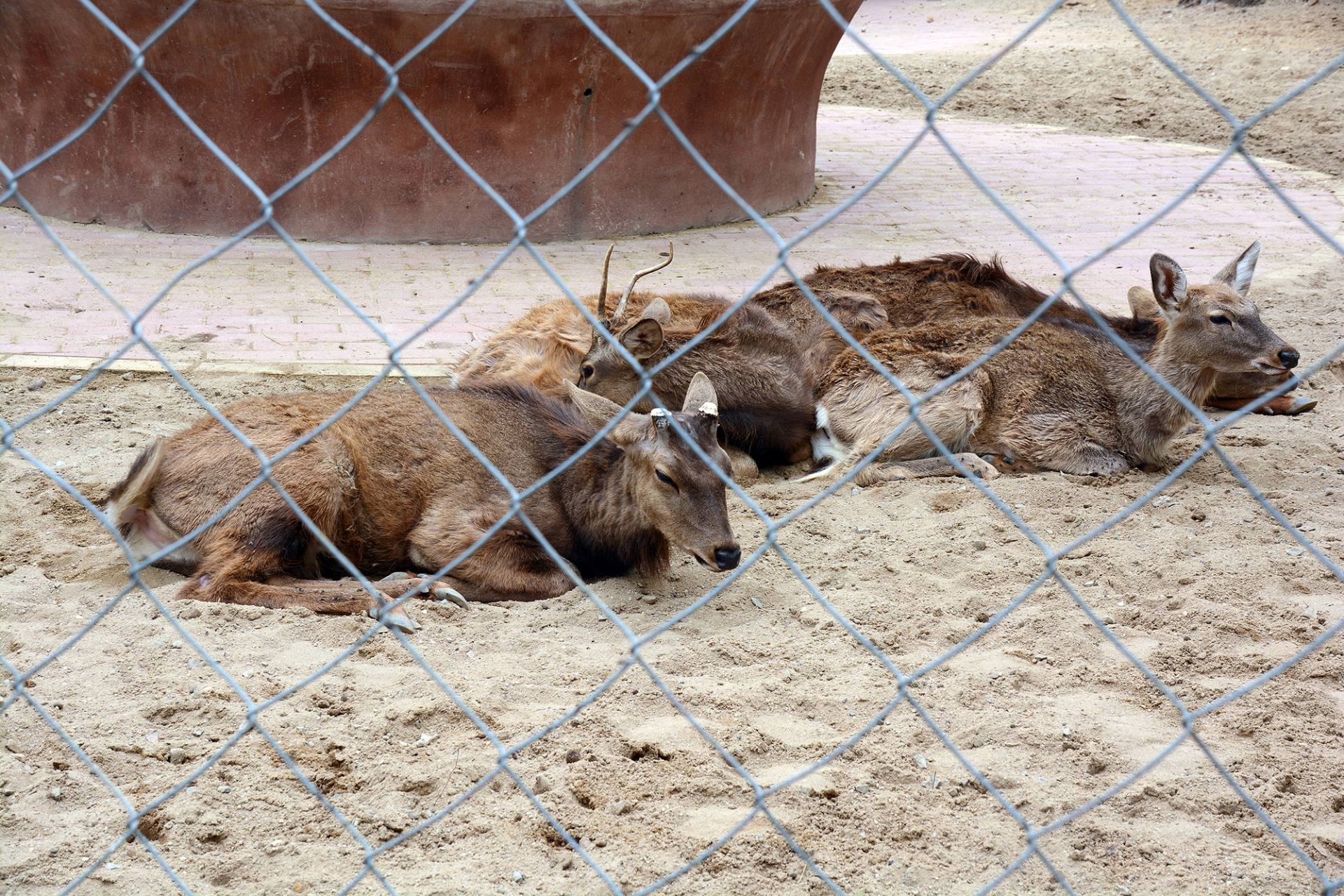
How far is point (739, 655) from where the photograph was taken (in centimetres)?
461

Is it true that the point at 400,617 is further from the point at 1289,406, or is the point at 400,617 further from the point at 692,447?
the point at 1289,406

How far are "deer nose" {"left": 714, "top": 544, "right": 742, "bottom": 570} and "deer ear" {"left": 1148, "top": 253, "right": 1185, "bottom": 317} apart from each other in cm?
307

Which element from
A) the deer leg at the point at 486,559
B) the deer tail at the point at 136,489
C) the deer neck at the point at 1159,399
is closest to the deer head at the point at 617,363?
the deer leg at the point at 486,559

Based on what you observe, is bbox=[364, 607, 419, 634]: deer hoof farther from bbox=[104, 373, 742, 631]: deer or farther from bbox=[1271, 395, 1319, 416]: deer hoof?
bbox=[1271, 395, 1319, 416]: deer hoof

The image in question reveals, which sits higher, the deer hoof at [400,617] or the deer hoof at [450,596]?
the deer hoof at [400,617]

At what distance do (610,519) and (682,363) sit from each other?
1.73m

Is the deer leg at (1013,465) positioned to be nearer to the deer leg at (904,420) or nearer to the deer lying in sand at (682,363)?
the deer leg at (904,420)

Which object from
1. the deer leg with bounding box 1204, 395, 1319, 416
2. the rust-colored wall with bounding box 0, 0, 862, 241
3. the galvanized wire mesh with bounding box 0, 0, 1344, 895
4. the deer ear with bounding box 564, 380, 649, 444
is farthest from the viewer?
the rust-colored wall with bounding box 0, 0, 862, 241

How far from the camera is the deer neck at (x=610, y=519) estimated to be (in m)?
5.62

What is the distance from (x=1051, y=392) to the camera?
23.0 ft

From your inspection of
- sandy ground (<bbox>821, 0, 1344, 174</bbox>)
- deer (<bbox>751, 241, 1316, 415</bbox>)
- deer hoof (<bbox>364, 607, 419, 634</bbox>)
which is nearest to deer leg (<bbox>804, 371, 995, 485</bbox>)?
deer (<bbox>751, 241, 1316, 415</bbox>)

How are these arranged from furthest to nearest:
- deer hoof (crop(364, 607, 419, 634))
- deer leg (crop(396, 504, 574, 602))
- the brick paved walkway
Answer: the brick paved walkway < deer leg (crop(396, 504, 574, 602)) < deer hoof (crop(364, 607, 419, 634))

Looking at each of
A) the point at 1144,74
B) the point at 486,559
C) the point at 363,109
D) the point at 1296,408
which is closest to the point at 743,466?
the point at 486,559

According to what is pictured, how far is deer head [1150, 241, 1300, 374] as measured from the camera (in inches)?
266
